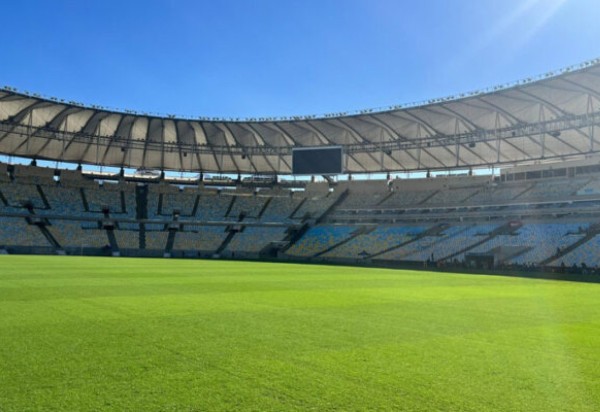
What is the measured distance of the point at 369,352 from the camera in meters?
8.09

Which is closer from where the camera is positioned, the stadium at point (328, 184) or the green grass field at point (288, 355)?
the green grass field at point (288, 355)

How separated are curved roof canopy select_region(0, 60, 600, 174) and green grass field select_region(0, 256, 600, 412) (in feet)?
99.9

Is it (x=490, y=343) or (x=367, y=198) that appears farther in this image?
(x=367, y=198)

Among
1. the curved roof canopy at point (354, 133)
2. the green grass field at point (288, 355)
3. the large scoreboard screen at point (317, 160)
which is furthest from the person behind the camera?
the large scoreboard screen at point (317, 160)

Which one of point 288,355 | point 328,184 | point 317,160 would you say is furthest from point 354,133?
point 288,355

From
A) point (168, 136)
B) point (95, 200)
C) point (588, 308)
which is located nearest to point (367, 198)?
point (168, 136)

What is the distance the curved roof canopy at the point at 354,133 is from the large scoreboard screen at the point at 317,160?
148cm

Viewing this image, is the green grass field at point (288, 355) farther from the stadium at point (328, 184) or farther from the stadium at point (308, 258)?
the stadium at point (328, 184)

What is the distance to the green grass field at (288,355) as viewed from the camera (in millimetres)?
5586

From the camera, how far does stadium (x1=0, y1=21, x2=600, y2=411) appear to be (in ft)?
20.9

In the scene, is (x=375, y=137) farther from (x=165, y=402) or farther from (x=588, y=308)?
(x=165, y=402)

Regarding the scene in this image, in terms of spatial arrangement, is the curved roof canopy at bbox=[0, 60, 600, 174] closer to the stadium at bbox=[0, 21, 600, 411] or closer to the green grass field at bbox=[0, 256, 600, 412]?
the stadium at bbox=[0, 21, 600, 411]

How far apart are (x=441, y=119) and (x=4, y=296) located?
41.4 metres

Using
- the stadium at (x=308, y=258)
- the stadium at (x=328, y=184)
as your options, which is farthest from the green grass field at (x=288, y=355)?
the stadium at (x=328, y=184)
